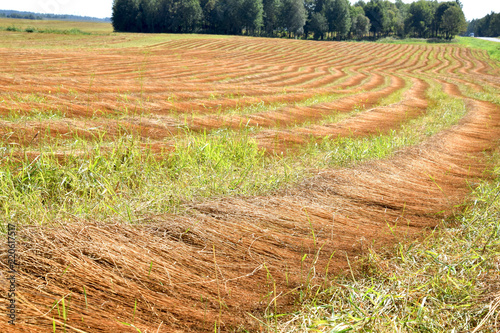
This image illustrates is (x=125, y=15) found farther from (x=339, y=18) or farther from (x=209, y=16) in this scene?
(x=339, y=18)

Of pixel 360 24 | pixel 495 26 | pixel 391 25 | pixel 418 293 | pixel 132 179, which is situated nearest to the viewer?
pixel 418 293

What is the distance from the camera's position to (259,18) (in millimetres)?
67312

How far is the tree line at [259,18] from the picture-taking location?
67.0 metres

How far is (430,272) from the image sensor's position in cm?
268

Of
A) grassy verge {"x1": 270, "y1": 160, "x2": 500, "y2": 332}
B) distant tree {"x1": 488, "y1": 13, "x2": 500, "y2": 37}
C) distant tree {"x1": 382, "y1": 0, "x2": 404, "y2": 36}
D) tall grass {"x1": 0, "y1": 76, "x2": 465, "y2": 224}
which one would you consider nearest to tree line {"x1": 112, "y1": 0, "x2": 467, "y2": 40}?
distant tree {"x1": 382, "y1": 0, "x2": 404, "y2": 36}

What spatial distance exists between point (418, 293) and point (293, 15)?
233 feet

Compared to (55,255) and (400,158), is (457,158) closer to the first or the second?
(400,158)

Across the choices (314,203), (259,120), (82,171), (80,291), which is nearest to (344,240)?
(314,203)

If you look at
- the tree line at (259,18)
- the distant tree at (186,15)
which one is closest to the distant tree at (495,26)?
the tree line at (259,18)

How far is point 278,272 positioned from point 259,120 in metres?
6.40

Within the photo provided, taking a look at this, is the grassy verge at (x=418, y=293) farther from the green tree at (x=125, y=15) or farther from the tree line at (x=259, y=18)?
the green tree at (x=125, y=15)

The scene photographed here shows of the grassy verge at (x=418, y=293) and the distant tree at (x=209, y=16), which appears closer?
the grassy verge at (x=418, y=293)

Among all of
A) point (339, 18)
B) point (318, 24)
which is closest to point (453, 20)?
point (339, 18)

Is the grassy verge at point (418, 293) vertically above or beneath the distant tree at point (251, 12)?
beneath
